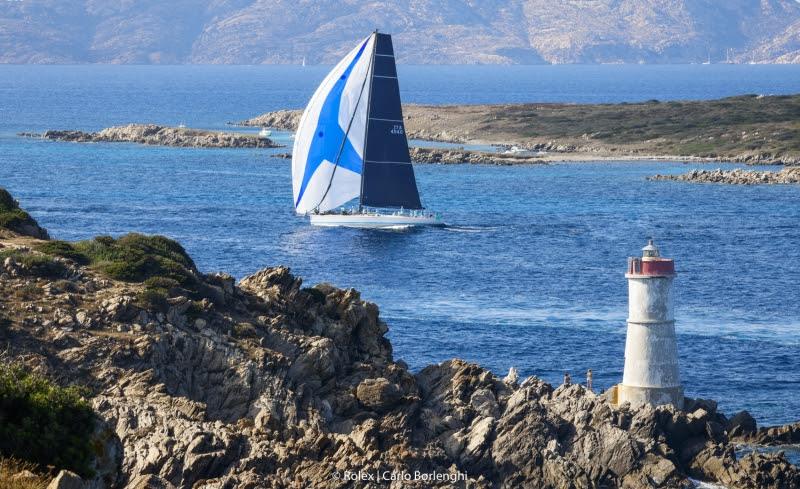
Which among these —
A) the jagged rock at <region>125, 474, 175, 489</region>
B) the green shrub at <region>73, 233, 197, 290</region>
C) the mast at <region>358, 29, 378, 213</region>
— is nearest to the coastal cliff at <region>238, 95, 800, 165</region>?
the mast at <region>358, 29, 378, 213</region>

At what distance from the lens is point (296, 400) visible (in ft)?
125

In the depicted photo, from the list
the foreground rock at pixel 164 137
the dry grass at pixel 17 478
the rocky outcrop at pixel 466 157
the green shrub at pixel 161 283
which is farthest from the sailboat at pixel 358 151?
the dry grass at pixel 17 478

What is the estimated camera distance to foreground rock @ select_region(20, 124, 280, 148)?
168 metres

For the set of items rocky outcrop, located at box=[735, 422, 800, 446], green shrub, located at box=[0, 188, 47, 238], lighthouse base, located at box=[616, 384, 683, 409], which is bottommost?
rocky outcrop, located at box=[735, 422, 800, 446]

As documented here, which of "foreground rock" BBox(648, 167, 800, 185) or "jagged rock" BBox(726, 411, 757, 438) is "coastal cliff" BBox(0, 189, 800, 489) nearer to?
"jagged rock" BBox(726, 411, 757, 438)

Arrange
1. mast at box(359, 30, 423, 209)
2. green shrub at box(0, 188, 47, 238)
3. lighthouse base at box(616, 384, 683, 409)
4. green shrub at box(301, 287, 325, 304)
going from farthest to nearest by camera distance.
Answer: mast at box(359, 30, 423, 209), green shrub at box(0, 188, 47, 238), green shrub at box(301, 287, 325, 304), lighthouse base at box(616, 384, 683, 409)

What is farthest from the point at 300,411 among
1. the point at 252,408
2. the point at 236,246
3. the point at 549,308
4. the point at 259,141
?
the point at 259,141

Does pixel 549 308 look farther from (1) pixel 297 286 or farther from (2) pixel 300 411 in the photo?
(2) pixel 300 411

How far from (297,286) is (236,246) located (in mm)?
42422

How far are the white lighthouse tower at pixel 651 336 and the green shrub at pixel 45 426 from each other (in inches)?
701

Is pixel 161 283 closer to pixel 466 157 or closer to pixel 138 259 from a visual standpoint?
pixel 138 259

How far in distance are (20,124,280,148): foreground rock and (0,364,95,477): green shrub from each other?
456ft

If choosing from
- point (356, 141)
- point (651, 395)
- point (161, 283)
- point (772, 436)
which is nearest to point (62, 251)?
point (161, 283)

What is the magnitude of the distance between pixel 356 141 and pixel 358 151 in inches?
27.3
